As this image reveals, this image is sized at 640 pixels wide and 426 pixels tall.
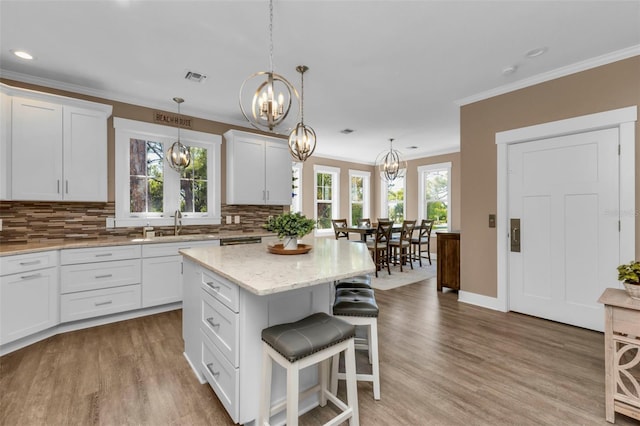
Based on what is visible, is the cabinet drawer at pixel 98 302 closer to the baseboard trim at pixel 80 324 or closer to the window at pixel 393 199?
the baseboard trim at pixel 80 324

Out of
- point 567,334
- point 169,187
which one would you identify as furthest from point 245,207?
point 567,334

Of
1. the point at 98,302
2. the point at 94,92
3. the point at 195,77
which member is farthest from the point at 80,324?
the point at 195,77

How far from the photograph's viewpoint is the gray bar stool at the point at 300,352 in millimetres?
1366

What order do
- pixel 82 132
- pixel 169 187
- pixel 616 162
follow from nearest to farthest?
pixel 616 162 → pixel 82 132 → pixel 169 187

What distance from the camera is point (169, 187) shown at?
13.5 ft

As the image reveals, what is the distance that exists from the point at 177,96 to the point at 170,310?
2761mm

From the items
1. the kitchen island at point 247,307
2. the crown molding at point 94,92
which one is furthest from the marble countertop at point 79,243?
the crown molding at point 94,92

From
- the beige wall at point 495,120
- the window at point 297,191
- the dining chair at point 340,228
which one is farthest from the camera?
the window at point 297,191

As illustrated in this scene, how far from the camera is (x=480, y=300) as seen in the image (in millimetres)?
3766

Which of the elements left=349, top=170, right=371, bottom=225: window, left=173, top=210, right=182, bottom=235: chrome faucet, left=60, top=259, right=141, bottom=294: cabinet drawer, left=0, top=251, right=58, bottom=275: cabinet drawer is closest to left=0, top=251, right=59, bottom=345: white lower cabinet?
left=0, top=251, right=58, bottom=275: cabinet drawer

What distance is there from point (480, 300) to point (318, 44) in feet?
11.7

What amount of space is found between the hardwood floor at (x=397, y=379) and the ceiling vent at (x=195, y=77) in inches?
109

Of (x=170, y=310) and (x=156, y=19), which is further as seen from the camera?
(x=170, y=310)

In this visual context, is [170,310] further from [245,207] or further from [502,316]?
[502,316]
